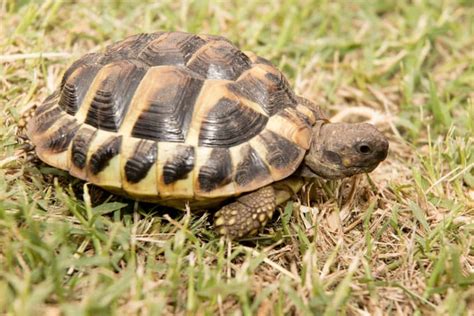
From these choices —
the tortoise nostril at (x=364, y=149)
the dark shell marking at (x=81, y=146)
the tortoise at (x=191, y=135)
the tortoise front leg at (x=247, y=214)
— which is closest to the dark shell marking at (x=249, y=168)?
the tortoise at (x=191, y=135)

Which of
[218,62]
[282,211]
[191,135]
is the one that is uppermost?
[218,62]

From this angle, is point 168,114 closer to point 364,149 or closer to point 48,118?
point 48,118

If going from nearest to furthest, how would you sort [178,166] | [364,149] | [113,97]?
[178,166], [113,97], [364,149]

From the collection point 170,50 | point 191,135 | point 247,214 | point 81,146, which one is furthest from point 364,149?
point 81,146

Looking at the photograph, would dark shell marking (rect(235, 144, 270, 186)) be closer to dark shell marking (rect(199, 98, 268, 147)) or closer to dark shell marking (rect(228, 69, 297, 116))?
dark shell marking (rect(199, 98, 268, 147))

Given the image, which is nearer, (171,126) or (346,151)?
(171,126)

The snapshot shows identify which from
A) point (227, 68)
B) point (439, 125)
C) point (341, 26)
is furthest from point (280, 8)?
point (227, 68)

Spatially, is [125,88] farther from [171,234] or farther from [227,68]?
[171,234]
